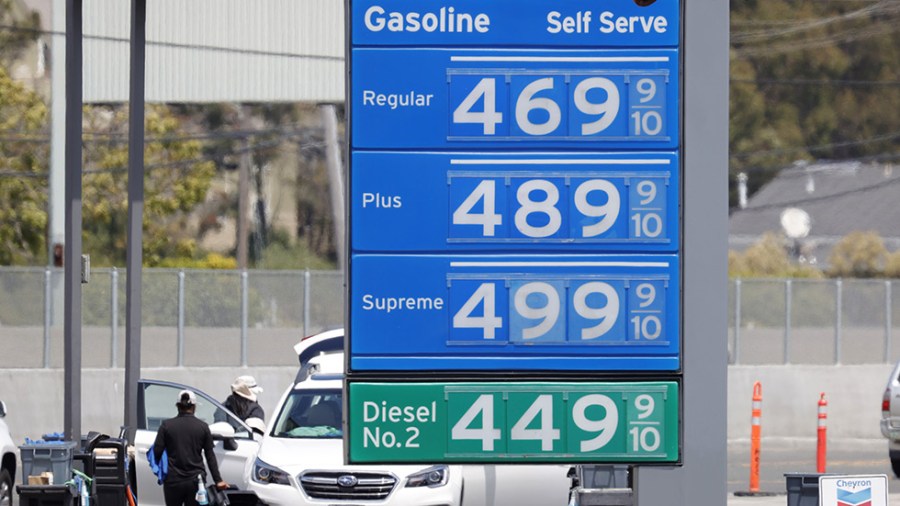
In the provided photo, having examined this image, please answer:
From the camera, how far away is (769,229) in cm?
7431

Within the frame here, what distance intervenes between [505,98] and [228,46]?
39129 mm

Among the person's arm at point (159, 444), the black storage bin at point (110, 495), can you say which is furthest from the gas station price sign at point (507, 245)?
the black storage bin at point (110, 495)

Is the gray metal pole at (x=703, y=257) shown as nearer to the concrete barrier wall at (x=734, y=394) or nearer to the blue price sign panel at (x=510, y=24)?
the blue price sign panel at (x=510, y=24)

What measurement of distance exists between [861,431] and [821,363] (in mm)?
1843

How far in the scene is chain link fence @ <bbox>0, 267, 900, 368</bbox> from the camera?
28.4 meters

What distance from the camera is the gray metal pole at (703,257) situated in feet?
27.9

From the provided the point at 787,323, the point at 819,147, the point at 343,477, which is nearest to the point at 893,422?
the point at 787,323

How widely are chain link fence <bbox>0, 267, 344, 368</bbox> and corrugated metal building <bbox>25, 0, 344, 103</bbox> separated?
14.2 meters

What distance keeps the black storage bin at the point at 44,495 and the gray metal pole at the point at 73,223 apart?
165cm

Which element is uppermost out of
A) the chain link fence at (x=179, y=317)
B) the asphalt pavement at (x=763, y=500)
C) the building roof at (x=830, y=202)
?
the building roof at (x=830, y=202)

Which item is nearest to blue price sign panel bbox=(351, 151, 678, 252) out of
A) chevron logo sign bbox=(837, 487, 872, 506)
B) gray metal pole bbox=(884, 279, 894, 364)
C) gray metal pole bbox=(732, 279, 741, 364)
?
chevron logo sign bbox=(837, 487, 872, 506)

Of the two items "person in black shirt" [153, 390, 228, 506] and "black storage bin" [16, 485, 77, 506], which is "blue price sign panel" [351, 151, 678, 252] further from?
"person in black shirt" [153, 390, 228, 506]

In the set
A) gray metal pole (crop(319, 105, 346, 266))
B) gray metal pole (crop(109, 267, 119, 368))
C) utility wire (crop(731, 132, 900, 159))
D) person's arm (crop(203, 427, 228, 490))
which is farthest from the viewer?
utility wire (crop(731, 132, 900, 159))

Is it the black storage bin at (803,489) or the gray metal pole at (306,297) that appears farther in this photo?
the gray metal pole at (306,297)
